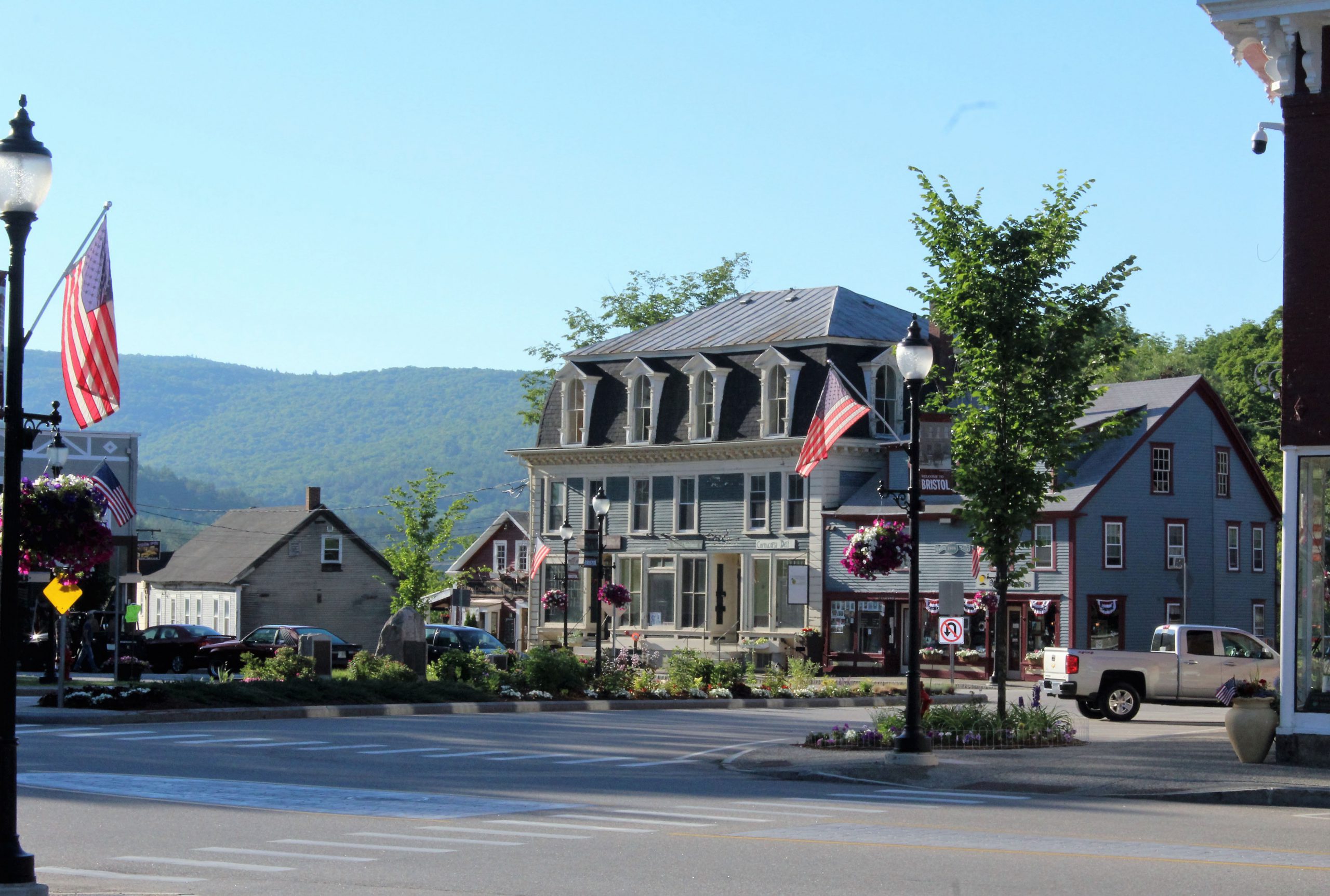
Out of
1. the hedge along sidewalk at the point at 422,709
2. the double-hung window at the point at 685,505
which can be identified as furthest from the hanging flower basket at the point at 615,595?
the double-hung window at the point at 685,505

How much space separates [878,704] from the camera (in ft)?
124

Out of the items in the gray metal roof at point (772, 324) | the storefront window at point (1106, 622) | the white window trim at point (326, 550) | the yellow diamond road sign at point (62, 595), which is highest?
the gray metal roof at point (772, 324)

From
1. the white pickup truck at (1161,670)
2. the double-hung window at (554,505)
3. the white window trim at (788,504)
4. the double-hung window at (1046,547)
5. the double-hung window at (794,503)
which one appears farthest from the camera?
the double-hung window at (554,505)

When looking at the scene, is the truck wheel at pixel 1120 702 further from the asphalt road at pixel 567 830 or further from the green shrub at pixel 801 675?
the asphalt road at pixel 567 830

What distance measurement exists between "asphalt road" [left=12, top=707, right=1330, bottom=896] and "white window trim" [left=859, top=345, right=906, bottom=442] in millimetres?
33869

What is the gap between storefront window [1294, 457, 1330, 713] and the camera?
20094mm

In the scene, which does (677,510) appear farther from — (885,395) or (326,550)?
(326,550)

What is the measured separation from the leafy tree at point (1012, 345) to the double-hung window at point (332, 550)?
5057 centimetres

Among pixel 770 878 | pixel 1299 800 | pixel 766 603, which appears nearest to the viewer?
pixel 770 878

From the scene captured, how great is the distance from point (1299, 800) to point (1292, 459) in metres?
4.83

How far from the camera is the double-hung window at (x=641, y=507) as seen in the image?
2410 inches

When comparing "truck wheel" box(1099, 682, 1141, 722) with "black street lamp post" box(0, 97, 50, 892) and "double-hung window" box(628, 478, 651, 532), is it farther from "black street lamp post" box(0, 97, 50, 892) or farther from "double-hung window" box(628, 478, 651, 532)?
"double-hung window" box(628, 478, 651, 532)

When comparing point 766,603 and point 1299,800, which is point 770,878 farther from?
point 766,603

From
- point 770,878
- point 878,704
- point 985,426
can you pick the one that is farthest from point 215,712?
point 770,878
